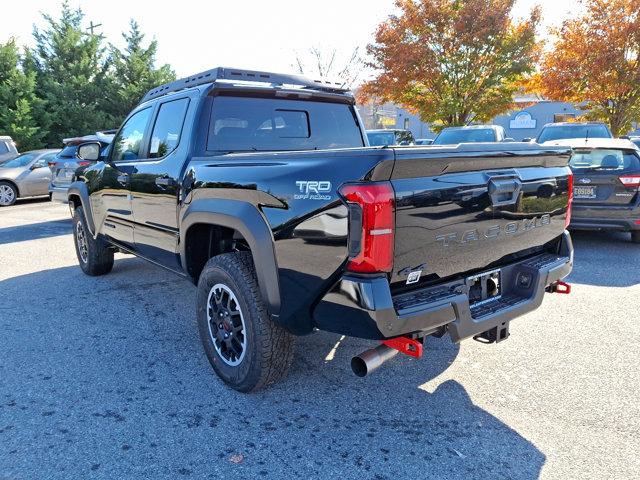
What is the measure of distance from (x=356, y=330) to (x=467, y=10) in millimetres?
16888

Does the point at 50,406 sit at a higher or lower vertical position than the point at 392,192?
lower

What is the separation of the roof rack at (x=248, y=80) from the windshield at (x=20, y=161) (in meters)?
11.7

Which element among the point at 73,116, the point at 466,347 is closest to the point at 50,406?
the point at 466,347

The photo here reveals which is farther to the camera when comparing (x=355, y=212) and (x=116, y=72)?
(x=116, y=72)

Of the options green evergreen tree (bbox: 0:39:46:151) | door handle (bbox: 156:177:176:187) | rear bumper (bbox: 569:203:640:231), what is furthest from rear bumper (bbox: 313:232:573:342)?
green evergreen tree (bbox: 0:39:46:151)

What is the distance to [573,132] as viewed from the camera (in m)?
11.9

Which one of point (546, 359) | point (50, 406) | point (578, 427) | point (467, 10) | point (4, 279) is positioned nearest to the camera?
point (578, 427)

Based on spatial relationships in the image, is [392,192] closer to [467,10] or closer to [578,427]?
[578,427]

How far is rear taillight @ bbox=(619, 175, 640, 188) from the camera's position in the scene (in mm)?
6418

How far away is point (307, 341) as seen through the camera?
12.8 feet

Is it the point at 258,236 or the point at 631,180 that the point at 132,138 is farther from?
the point at 631,180

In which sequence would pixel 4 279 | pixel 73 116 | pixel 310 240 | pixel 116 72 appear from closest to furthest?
pixel 310 240 < pixel 4 279 < pixel 73 116 < pixel 116 72

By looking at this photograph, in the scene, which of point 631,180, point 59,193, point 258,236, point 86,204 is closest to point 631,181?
point 631,180

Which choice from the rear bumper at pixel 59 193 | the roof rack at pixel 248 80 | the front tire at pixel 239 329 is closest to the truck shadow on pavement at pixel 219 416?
the front tire at pixel 239 329
